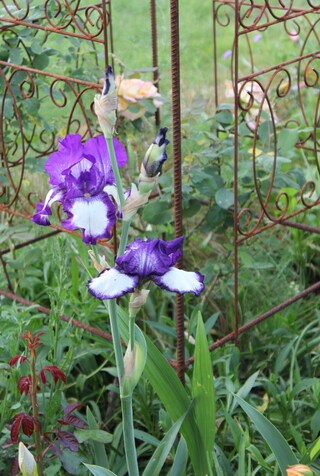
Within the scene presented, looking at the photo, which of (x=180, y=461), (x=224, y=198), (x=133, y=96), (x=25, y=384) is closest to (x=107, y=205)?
(x=25, y=384)

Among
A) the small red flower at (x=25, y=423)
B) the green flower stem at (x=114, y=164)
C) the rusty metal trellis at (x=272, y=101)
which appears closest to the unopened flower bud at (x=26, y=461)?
the small red flower at (x=25, y=423)

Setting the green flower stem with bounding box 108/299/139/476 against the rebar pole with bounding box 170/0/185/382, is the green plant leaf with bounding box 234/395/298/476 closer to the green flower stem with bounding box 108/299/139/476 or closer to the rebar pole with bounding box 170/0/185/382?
the green flower stem with bounding box 108/299/139/476

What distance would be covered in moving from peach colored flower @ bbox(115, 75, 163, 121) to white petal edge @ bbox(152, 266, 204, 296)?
3.32ft

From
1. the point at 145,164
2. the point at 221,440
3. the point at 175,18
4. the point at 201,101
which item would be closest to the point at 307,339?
the point at 221,440

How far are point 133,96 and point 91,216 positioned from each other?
99cm

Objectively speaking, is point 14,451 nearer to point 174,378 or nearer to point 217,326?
point 174,378

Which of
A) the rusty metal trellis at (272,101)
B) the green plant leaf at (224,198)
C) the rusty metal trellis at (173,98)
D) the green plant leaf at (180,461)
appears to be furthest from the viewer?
the green plant leaf at (224,198)

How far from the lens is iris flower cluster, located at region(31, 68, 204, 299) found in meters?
1.08

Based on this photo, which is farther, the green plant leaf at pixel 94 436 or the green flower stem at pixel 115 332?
the green plant leaf at pixel 94 436

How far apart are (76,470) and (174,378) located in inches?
10.2

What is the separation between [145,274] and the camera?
3.63 feet

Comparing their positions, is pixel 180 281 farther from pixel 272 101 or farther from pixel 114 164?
pixel 272 101

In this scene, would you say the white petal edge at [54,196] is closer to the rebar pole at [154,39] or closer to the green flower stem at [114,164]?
the green flower stem at [114,164]

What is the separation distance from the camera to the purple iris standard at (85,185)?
112 centimetres
